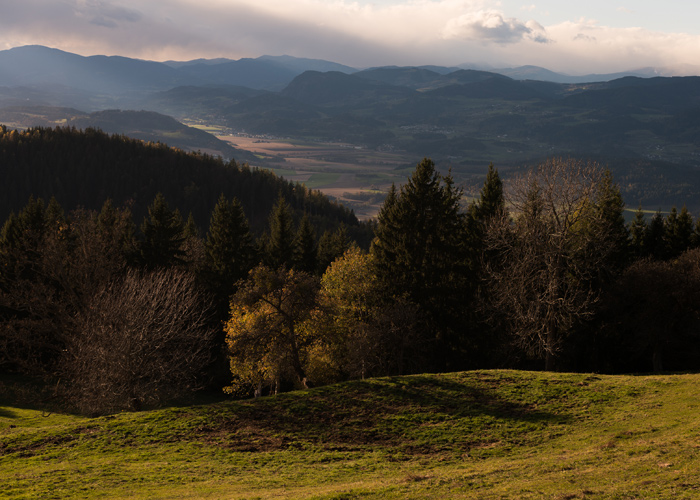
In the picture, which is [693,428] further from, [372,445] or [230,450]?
[230,450]

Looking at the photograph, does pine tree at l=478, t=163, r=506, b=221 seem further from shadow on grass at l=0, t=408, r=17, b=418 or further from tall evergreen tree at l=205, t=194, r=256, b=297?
shadow on grass at l=0, t=408, r=17, b=418

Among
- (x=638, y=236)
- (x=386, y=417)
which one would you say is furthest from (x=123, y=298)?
(x=638, y=236)

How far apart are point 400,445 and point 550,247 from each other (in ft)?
69.6

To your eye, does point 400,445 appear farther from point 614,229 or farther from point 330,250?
point 330,250

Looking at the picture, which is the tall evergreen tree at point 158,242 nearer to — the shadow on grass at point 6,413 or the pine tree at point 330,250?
the pine tree at point 330,250

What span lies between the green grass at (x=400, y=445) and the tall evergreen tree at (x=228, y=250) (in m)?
34.2

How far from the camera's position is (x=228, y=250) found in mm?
64500

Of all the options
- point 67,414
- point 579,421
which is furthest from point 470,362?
point 67,414

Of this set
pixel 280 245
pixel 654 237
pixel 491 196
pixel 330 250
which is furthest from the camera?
pixel 330 250

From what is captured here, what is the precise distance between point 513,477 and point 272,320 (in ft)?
82.2

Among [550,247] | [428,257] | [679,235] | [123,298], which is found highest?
[679,235]

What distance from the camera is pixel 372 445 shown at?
24.8 meters

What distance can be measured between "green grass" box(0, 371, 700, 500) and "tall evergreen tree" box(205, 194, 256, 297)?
3423 centimetres

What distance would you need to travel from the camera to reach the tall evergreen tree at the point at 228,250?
63.9 m
